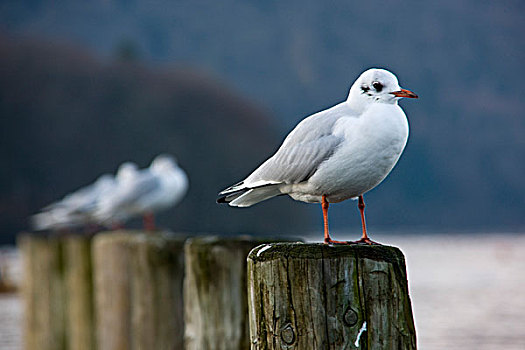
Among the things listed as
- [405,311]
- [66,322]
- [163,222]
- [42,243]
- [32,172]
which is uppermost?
[32,172]

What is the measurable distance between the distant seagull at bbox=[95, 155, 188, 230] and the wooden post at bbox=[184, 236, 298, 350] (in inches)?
237

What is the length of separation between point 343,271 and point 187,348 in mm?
1747

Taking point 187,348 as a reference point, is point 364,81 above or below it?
above

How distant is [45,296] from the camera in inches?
286

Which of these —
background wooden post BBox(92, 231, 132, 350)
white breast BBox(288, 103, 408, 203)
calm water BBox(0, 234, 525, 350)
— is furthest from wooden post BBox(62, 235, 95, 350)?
calm water BBox(0, 234, 525, 350)

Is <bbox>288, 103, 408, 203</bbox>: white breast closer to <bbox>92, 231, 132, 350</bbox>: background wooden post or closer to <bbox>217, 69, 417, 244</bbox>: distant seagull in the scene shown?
<bbox>217, 69, 417, 244</bbox>: distant seagull

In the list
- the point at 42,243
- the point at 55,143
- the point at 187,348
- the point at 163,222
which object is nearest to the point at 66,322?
the point at 42,243

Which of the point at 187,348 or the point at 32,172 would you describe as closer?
the point at 187,348

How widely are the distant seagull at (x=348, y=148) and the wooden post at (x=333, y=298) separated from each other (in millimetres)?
459

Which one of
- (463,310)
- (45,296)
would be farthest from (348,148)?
(463,310)

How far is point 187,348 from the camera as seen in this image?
4090mm

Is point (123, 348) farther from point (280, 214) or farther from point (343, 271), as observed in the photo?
point (280, 214)

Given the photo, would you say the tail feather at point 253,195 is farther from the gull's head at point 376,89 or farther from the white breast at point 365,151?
the gull's head at point 376,89

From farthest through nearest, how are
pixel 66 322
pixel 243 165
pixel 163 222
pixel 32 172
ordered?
pixel 243 165, pixel 32 172, pixel 163 222, pixel 66 322
